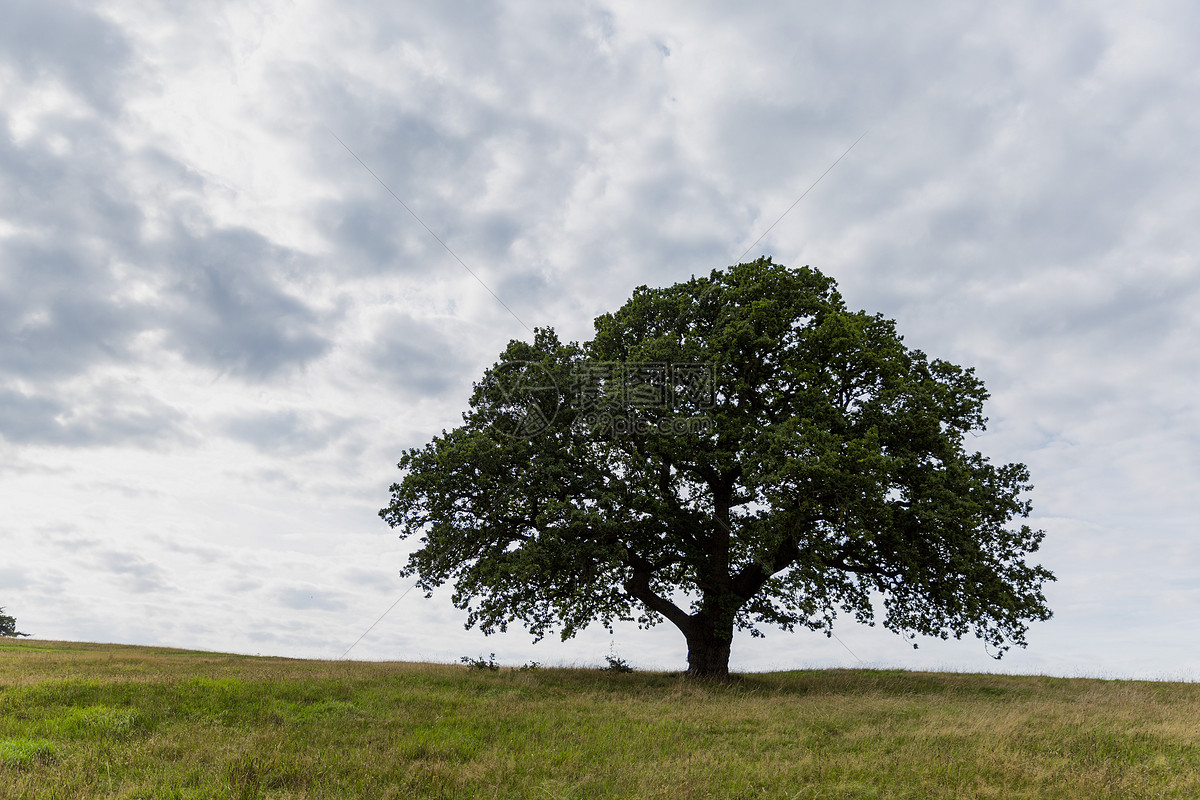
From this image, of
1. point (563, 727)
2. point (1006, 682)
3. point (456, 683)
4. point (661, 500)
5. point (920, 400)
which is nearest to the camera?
point (563, 727)

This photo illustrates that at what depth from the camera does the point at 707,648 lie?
2448cm

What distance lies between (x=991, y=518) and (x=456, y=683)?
60.6ft

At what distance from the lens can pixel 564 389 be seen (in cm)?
2439

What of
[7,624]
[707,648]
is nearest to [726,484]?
[707,648]

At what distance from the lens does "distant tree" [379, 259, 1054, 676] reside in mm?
21188

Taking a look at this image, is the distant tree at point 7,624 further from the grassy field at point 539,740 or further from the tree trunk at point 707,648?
the tree trunk at point 707,648

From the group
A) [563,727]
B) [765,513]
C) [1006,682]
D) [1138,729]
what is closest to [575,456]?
[765,513]

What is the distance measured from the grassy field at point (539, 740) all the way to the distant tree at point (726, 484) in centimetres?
386

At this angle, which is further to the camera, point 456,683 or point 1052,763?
point 456,683

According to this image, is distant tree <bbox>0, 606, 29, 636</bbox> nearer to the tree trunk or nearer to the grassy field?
the grassy field

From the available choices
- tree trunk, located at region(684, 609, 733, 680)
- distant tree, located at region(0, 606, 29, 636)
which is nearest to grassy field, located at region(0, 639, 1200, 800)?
tree trunk, located at region(684, 609, 733, 680)

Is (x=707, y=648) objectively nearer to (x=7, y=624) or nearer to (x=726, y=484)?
(x=726, y=484)

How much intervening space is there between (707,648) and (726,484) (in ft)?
19.8

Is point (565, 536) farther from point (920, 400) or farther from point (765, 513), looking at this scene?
point (920, 400)
